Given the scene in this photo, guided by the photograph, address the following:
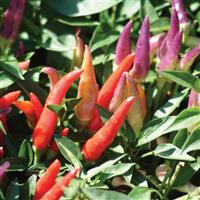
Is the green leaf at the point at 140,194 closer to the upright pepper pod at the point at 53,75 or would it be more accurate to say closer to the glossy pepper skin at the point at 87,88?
the glossy pepper skin at the point at 87,88

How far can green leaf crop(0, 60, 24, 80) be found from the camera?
6.35ft

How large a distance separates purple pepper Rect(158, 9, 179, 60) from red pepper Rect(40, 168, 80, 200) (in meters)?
0.65

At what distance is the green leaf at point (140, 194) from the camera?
1627mm

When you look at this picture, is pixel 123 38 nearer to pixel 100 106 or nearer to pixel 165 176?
pixel 100 106

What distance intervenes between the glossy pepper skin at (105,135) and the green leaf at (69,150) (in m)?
0.05

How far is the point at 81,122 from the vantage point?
1.91 m

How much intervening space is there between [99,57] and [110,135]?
59 cm

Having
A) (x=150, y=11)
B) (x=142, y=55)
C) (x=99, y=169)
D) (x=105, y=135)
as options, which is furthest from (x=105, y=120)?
(x=150, y=11)

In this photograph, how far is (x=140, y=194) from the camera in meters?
1.64

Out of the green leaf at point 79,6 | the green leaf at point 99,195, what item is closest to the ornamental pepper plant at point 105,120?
the green leaf at point 99,195

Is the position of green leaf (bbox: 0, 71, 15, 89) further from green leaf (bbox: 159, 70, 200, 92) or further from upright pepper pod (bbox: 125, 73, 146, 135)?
green leaf (bbox: 159, 70, 200, 92)

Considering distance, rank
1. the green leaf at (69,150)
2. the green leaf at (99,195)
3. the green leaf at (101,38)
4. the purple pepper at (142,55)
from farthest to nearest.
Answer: the green leaf at (101,38)
the purple pepper at (142,55)
the green leaf at (69,150)
the green leaf at (99,195)

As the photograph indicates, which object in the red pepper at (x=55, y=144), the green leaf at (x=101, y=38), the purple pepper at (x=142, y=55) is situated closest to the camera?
the red pepper at (x=55, y=144)

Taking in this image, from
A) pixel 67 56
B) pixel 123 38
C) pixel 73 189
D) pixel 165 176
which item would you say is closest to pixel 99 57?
Result: pixel 67 56
